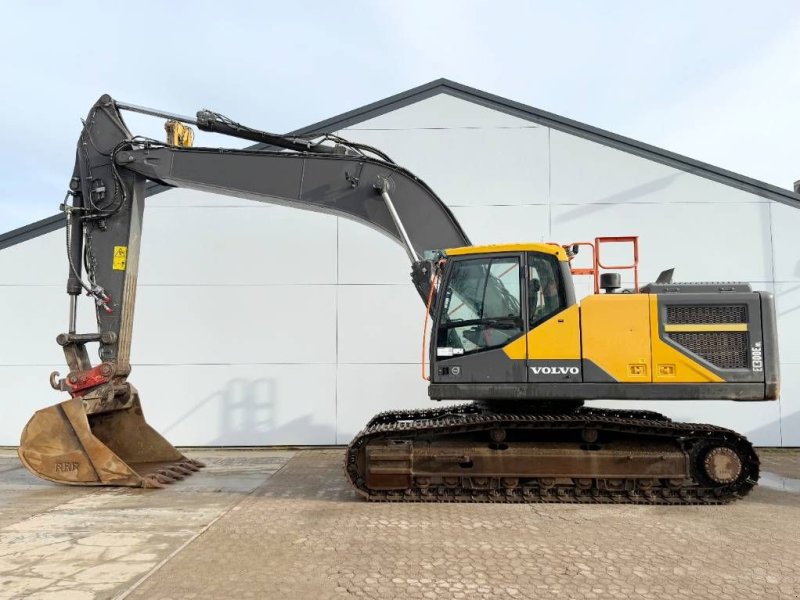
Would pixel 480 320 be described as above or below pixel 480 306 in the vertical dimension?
below

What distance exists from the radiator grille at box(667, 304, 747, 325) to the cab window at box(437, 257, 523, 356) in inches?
59.1

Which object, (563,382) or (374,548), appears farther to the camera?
(563,382)

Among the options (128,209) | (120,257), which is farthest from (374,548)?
(128,209)

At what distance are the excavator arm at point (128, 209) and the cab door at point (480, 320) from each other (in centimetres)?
91

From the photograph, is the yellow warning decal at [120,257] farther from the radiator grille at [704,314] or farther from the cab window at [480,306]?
the radiator grille at [704,314]

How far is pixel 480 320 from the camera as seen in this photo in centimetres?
582

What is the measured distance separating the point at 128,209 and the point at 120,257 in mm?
609

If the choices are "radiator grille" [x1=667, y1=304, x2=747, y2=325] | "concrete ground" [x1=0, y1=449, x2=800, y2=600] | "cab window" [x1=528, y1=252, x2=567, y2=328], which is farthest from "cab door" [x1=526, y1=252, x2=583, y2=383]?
"concrete ground" [x1=0, y1=449, x2=800, y2=600]

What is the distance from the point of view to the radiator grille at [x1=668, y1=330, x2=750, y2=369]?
560 centimetres

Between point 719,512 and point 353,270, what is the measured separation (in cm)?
642

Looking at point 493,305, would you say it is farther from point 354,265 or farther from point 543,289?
point 354,265

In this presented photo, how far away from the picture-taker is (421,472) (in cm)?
584

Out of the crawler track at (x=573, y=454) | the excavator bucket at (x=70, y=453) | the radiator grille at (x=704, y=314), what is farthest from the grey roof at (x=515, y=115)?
the crawler track at (x=573, y=454)

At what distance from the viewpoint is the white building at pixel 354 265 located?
9.83 m
